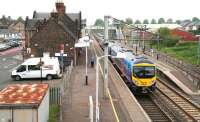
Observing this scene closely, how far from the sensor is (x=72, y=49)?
51719 millimetres

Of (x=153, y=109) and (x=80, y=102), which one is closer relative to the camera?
(x=80, y=102)

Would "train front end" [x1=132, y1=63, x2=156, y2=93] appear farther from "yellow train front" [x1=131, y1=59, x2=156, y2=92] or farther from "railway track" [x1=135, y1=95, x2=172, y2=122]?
"railway track" [x1=135, y1=95, x2=172, y2=122]

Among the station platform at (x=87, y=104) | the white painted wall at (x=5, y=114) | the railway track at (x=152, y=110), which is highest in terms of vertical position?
the white painted wall at (x=5, y=114)

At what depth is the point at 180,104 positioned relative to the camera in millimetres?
31031

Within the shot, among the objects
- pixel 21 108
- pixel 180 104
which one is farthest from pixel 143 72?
pixel 21 108

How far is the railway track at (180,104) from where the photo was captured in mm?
26484

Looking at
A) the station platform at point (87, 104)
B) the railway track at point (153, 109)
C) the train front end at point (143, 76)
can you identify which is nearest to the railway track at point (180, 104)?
the railway track at point (153, 109)

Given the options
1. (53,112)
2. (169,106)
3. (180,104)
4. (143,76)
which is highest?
(143,76)

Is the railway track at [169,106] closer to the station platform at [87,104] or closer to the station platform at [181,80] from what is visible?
the station platform at [181,80]

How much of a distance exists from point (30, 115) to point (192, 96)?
20.5 meters

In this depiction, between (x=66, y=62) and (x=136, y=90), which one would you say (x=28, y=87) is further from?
(x=66, y=62)

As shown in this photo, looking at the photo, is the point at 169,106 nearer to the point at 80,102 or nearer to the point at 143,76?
the point at 143,76

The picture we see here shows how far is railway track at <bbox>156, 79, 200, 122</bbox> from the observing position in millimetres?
26484

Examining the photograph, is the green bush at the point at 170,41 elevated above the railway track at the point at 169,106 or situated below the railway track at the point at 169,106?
above
